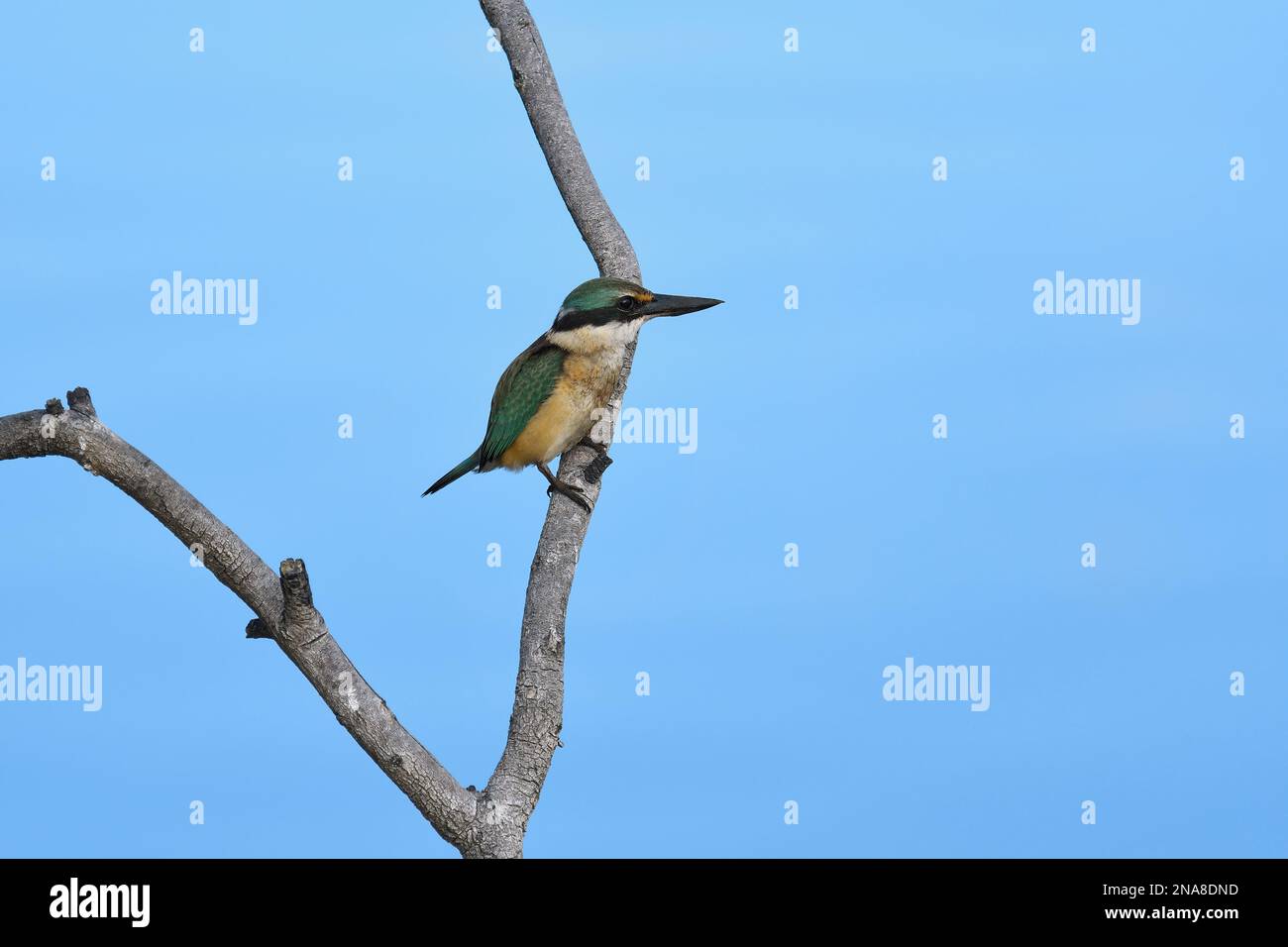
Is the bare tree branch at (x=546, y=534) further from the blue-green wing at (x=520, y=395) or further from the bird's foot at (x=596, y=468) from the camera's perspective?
the blue-green wing at (x=520, y=395)

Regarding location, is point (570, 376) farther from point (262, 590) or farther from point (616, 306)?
point (262, 590)

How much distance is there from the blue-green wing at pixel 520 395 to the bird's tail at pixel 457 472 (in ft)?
0.16

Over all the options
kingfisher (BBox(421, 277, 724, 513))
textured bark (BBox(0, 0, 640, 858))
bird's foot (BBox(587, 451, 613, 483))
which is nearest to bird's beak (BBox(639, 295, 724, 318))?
kingfisher (BBox(421, 277, 724, 513))

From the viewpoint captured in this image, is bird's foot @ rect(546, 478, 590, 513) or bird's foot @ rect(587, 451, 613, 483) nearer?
bird's foot @ rect(546, 478, 590, 513)

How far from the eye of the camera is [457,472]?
608 cm

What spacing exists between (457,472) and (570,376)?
72 centimetres

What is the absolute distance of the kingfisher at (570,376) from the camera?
5852 mm

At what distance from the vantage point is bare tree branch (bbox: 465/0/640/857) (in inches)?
→ 197

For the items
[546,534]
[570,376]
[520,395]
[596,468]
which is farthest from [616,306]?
[546,534]

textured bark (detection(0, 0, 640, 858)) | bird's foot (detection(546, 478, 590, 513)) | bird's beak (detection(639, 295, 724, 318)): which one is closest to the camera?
textured bark (detection(0, 0, 640, 858))

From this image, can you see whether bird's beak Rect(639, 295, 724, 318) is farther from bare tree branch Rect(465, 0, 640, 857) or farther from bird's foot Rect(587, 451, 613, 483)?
bird's foot Rect(587, 451, 613, 483)

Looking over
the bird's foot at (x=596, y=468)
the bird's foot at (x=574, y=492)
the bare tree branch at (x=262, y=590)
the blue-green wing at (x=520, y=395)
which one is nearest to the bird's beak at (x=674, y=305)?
the blue-green wing at (x=520, y=395)
